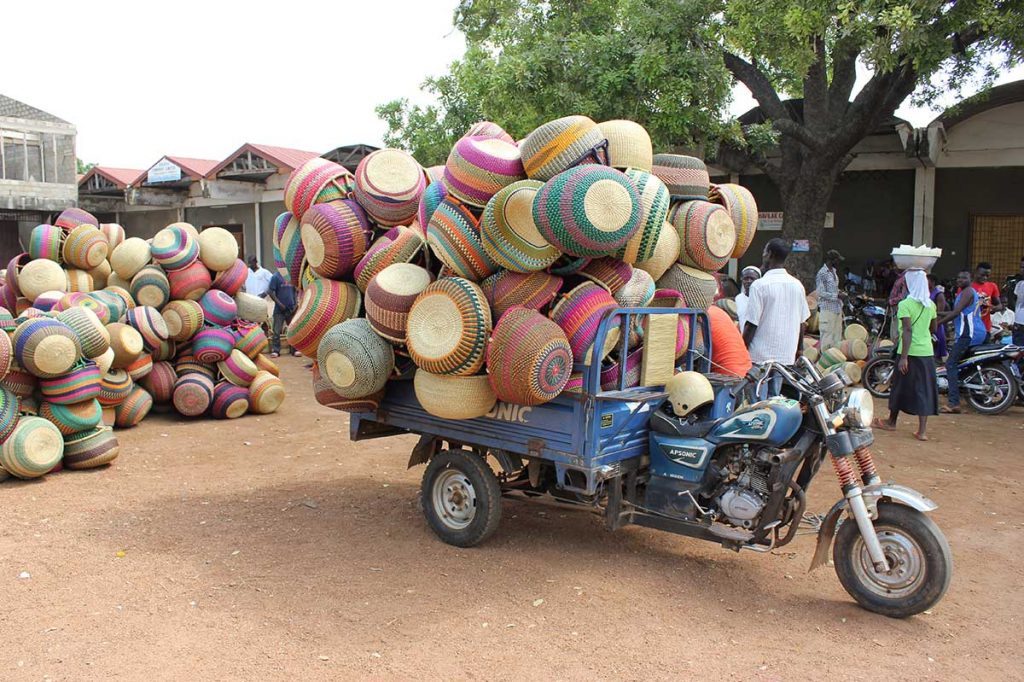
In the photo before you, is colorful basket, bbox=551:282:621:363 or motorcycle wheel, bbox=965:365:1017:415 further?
motorcycle wheel, bbox=965:365:1017:415

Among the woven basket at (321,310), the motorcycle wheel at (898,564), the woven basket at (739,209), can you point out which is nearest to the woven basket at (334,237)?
the woven basket at (321,310)

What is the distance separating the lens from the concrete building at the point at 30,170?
2508 cm

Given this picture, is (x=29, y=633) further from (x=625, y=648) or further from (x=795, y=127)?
(x=795, y=127)

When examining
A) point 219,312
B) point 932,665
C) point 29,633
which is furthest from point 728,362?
point 219,312

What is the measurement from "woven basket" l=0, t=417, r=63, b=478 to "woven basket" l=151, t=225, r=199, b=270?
287cm

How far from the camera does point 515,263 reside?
4.30m

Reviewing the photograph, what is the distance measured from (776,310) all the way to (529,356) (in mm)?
2515

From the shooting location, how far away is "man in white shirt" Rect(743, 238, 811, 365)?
5.84m

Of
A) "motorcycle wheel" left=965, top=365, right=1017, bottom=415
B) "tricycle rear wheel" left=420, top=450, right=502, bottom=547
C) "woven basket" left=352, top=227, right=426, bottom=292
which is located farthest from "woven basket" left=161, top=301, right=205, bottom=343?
"motorcycle wheel" left=965, top=365, right=1017, bottom=415

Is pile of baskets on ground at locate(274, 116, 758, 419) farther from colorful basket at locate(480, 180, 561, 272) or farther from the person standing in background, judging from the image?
the person standing in background

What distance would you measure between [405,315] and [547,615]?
177cm

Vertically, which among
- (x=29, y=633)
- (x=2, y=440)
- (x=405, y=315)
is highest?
(x=405, y=315)

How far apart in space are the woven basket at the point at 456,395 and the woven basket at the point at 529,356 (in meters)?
0.24

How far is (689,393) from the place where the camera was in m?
4.61
